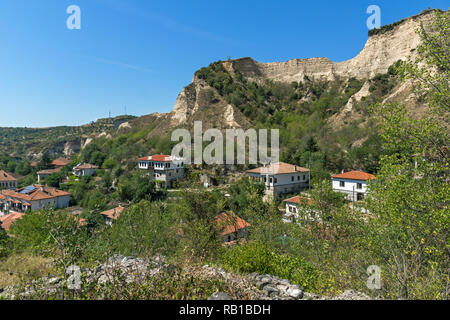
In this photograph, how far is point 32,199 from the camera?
33.3 metres

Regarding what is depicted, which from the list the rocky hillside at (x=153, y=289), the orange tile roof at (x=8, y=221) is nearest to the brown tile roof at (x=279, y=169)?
the orange tile roof at (x=8, y=221)

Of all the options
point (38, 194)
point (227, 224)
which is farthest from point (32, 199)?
point (227, 224)

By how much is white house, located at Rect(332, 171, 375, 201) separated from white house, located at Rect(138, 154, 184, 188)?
23.9 metres

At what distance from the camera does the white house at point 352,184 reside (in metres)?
26.7

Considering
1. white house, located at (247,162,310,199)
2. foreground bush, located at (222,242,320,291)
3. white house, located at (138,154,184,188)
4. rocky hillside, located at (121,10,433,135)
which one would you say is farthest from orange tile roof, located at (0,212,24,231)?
rocky hillside, located at (121,10,433,135)

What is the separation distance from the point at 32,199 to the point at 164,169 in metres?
18.4

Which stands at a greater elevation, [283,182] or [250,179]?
[250,179]

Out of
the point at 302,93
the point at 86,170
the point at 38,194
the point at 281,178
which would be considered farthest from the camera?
the point at 302,93

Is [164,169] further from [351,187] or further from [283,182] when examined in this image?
[351,187]

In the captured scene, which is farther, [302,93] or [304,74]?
[304,74]

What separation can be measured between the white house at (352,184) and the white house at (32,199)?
38.0m
